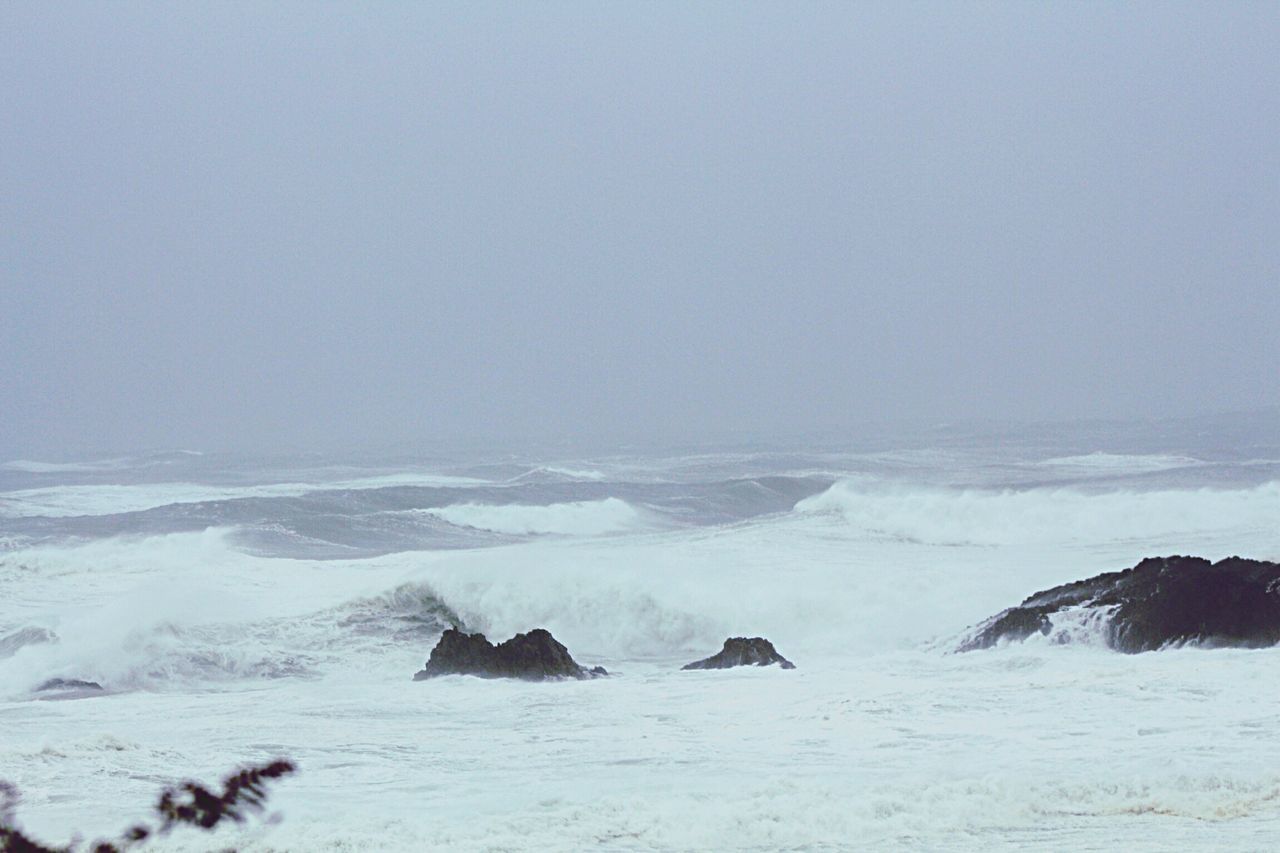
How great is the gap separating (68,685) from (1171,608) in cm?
1049

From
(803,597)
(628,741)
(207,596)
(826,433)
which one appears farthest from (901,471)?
(826,433)

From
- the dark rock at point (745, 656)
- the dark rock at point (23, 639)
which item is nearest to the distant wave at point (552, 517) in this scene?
the dark rock at point (23, 639)

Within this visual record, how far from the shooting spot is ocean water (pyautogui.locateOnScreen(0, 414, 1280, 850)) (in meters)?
6.38

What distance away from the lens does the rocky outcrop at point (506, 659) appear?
1133 cm

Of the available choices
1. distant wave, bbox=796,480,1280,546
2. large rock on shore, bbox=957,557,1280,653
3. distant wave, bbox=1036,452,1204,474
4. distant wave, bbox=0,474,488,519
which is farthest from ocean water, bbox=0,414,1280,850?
distant wave, bbox=1036,452,1204,474

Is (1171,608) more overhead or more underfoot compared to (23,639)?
more overhead

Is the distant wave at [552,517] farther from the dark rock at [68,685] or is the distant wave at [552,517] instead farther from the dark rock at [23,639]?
the dark rock at [68,685]

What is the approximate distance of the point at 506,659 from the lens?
11453 mm

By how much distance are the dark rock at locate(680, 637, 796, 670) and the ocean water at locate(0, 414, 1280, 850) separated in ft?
1.25

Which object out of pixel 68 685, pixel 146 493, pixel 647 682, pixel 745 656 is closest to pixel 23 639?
pixel 68 685

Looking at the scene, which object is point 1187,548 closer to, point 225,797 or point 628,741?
point 628,741

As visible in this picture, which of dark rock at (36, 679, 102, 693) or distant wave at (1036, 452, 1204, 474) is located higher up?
distant wave at (1036, 452, 1204, 474)

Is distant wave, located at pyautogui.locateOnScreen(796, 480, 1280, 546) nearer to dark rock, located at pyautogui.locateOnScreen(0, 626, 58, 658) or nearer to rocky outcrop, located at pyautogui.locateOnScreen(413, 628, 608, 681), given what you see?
rocky outcrop, located at pyautogui.locateOnScreen(413, 628, 608, 681)

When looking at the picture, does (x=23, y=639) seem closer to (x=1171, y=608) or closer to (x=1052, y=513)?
(x=1171, y=608)
